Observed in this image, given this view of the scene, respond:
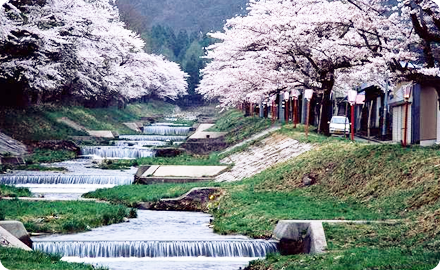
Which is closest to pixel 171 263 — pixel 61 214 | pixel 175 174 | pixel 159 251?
pixel 159 251

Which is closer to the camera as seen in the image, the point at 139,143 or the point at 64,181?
the point at 64,181

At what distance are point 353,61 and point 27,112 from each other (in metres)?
27.9

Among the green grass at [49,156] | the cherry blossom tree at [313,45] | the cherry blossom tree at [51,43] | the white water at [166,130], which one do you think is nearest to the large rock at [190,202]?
the cherry blossom tree at [313,45]

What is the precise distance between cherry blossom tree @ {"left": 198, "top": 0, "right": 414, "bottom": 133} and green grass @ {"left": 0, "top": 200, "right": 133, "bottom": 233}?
8326 millimetres

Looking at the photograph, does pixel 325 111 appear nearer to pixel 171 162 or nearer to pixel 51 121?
pixel 171 162

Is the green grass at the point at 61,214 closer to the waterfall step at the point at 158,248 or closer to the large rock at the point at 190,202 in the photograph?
the large rock at the point at 190,202

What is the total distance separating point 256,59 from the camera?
3872 cm

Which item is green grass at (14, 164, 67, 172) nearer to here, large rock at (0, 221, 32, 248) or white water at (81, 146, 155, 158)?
white water at (81, 146, 155, 158)

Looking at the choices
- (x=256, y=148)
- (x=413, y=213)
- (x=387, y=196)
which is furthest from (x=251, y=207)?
(x=256, y=148)

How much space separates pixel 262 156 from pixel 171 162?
4922 millimetres

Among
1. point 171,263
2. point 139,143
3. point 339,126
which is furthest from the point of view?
point 139,143

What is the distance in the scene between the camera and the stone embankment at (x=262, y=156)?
31812 mm

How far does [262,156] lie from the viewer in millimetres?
35156

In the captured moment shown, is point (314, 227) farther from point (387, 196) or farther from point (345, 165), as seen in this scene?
point (345, 165)
